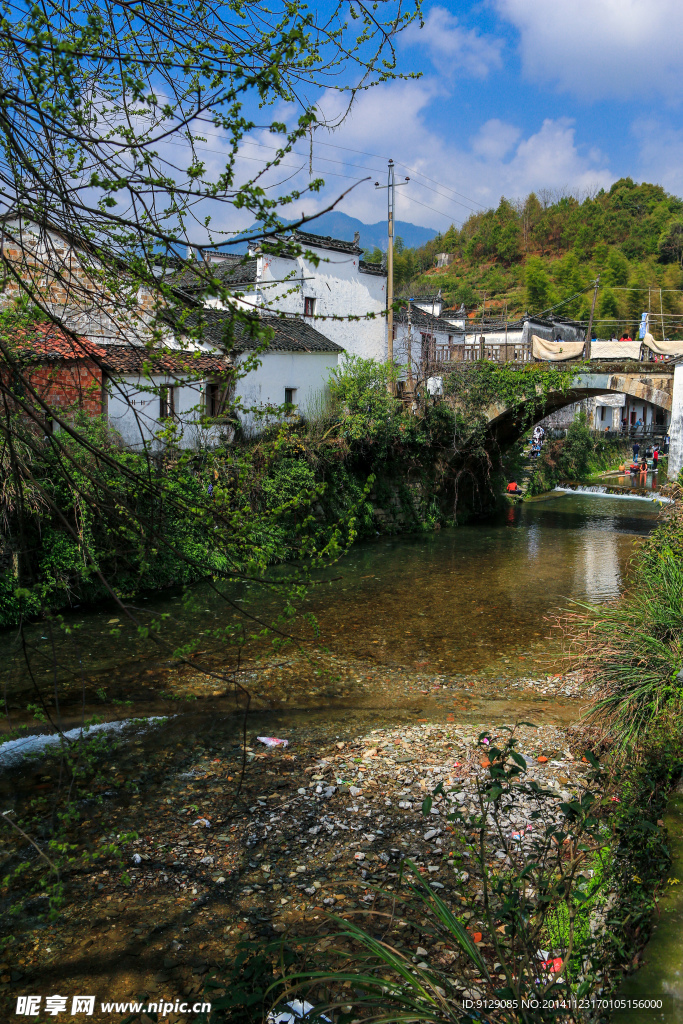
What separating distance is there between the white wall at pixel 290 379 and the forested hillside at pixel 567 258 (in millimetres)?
23416

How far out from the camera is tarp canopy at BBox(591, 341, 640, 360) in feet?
75.4

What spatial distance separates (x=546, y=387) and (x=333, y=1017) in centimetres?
1907

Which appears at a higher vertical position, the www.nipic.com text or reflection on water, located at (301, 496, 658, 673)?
reflection on water, located at (301, 496, 658, 673)

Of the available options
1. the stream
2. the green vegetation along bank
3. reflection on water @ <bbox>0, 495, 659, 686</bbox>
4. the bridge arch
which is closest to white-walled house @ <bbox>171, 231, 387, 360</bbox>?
the green vegetation along bank

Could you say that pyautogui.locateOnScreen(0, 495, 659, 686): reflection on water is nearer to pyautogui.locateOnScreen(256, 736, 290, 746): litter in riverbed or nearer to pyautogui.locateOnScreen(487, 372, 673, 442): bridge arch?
pyautogui.locateOnScreen(256, 736, 290, 746): litter in riverbed

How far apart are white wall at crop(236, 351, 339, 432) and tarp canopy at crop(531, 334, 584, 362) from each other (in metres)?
6.39

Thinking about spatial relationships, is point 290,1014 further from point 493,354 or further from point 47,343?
point 493,354

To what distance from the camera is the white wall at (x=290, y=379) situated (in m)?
19.2

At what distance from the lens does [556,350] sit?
68.0 feet

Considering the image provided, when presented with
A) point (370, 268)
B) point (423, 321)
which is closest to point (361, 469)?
point (370, 268)

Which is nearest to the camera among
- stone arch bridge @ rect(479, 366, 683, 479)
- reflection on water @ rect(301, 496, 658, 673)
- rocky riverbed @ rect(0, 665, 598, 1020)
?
rocky riverbed @ rect(0, 665, 598, 1020)

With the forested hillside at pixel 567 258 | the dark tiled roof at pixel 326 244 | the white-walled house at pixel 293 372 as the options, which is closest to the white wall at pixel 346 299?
the dark tiled roof at pixel 326 244

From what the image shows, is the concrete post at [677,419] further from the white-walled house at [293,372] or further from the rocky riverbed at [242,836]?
the rocky riverbed at [242,836]

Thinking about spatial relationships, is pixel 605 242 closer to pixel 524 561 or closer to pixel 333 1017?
pixel 524 561
